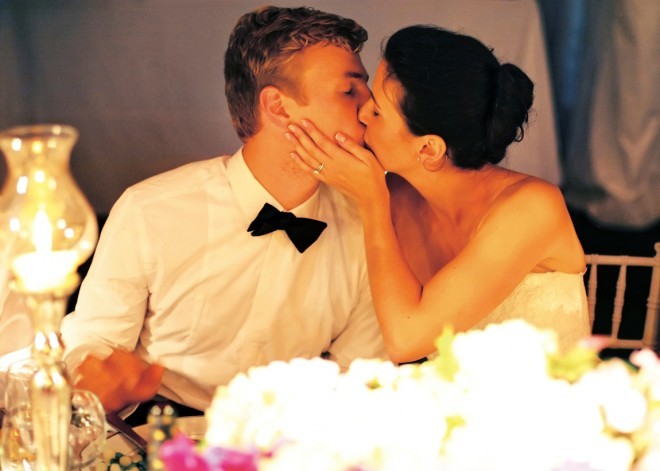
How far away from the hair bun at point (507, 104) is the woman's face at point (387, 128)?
178 mm

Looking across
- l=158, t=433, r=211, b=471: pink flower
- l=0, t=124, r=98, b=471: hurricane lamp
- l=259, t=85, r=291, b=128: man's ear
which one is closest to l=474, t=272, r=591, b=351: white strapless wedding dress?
l=259, t=85, r=291, b=128: man's ear

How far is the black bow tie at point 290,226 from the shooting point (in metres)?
1.86

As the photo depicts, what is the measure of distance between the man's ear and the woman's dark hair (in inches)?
9.9

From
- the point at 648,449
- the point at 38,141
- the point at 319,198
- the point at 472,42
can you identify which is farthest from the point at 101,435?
the point at 472,42

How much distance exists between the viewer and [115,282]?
1.85 metres

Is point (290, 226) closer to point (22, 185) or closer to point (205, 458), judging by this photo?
point (22, 185)

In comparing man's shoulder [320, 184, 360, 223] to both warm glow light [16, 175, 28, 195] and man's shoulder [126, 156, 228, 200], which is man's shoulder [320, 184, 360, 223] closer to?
man's shoulder [126, 156, 228, 200]

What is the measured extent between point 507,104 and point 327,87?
408mm

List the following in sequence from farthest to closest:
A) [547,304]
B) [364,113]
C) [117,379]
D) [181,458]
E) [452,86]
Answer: [547,304] → [364,113] → [452,86] → [117,379] → [181,458]

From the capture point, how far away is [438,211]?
2.10 metres

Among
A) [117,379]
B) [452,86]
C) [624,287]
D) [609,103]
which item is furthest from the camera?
[609,103]

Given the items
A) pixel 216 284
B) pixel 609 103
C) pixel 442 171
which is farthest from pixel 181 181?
pixel 609 103

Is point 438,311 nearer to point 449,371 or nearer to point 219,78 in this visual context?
point 449,371

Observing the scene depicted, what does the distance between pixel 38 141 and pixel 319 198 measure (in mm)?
1077
